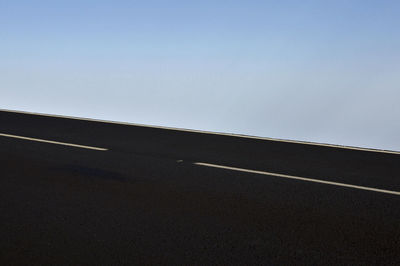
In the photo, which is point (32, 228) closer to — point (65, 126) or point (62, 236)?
point (62, 236)

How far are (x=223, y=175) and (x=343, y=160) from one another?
9.79 feet

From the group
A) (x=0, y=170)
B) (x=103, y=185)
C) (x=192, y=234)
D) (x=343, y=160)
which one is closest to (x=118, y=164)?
(x=103, y=185)

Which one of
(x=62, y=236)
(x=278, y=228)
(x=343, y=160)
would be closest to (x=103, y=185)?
(x=62, y=236)

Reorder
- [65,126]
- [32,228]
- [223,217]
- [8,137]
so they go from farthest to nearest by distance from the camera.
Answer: [65,126] < [8,137] < [223,217] < [32,228]

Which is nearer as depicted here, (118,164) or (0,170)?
(0,170)

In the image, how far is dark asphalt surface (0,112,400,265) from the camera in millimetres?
4953

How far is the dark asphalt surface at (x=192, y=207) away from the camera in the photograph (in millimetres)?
4953

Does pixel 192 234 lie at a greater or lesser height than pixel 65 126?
lesser

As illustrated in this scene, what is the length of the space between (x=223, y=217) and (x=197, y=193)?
3.86ft

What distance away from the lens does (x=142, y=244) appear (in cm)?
514

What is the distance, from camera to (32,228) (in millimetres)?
5648

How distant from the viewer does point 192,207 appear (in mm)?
6469

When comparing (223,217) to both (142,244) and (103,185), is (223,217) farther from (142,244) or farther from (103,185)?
(103,185)

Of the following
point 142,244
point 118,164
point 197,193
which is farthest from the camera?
point 118,164
